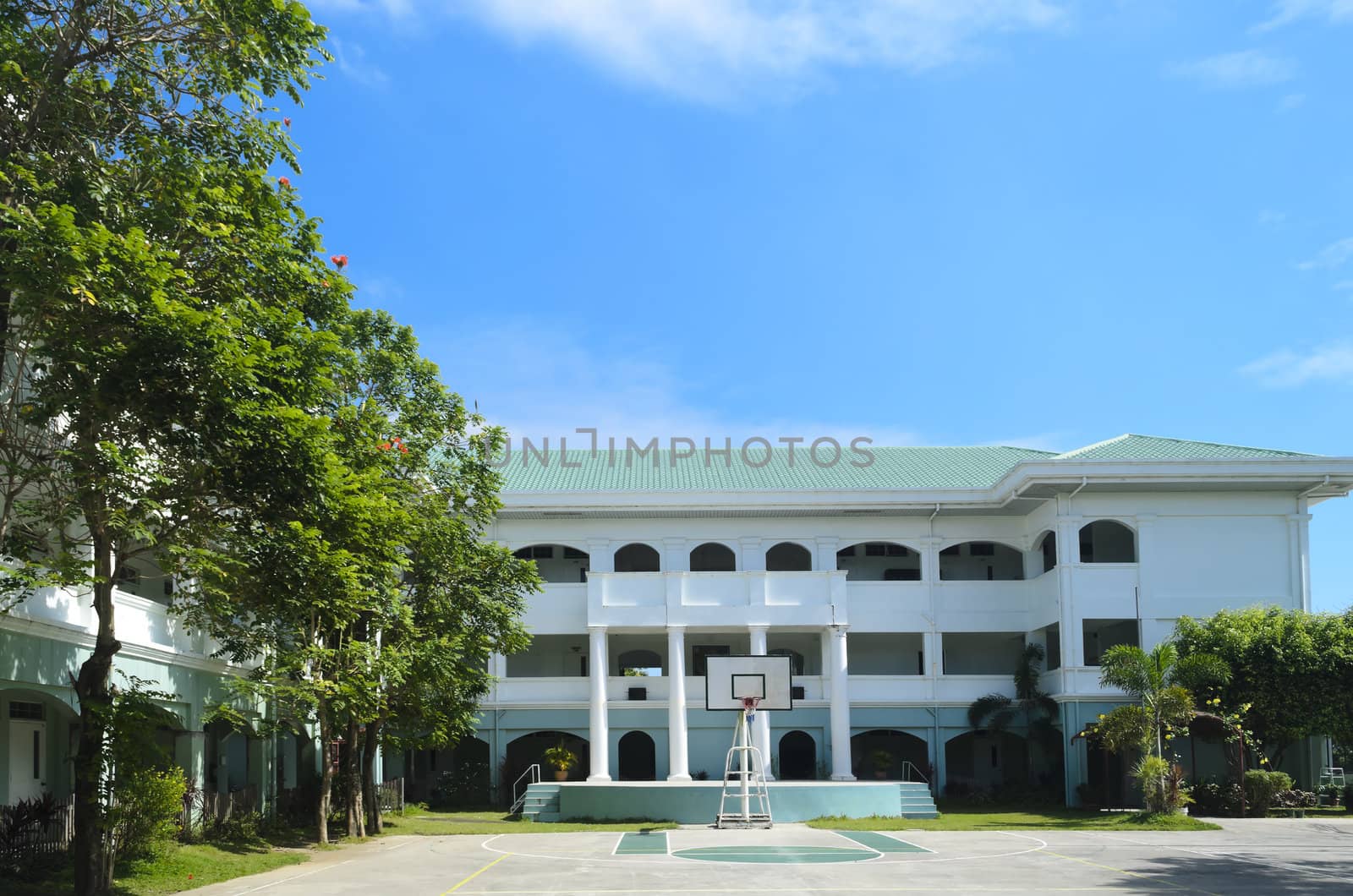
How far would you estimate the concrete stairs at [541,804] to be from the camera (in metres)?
32.5

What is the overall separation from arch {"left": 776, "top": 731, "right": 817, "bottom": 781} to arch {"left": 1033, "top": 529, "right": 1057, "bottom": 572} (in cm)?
981

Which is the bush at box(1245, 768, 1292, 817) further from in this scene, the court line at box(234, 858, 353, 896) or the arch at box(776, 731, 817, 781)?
the court line at box(234, 858, 353, 896)

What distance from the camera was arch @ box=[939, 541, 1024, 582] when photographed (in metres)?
42.2

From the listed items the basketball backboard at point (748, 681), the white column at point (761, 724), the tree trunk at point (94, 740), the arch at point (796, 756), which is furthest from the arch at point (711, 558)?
the tree trunk at point (94, 740)

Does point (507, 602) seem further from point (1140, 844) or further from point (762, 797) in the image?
point (1140, 844)

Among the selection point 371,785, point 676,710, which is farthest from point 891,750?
point 371,785

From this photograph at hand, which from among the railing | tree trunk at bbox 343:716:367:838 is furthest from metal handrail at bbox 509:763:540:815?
tree trunk at bbox 343:716:367:838

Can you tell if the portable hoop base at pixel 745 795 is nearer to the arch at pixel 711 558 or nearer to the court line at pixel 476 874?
the court line at pixel 476 874

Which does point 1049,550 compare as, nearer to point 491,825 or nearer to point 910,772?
point 910,772

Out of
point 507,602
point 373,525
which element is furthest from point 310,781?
point 373,525

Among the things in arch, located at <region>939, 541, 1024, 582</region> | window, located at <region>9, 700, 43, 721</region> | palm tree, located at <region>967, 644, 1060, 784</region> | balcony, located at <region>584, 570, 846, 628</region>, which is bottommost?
palm tree, located at <region>967, 644, 1060, 784</region>

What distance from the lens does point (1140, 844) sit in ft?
79.7

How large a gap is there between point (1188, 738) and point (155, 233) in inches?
1189

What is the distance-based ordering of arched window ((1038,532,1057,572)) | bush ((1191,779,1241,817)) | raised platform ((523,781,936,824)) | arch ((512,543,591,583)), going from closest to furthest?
1. raised platform ((523,781,936,824))
2. bush ((1191,779,1241,817))
3. arched window ((1038,532,1057,572))
4. arch ((512,543,591,583))
